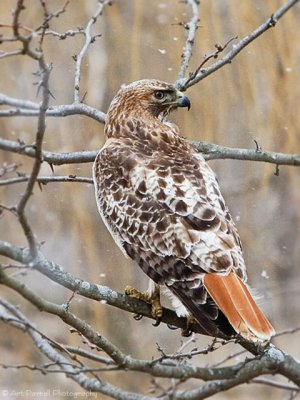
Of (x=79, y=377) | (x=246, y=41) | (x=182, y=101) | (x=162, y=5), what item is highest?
(x=162, y=5)

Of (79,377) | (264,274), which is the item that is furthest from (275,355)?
(264,274)

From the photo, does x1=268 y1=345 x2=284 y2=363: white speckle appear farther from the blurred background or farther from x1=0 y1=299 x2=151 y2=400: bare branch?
the blurred background

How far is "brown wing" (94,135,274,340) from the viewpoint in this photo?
13.1 ft

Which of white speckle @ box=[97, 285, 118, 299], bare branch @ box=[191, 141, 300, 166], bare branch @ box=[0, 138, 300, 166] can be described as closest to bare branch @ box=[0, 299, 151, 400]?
white speckle @ box=[97, 285, 118, 299]

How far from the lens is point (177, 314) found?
425cm

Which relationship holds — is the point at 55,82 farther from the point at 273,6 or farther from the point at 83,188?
the point at 273,6

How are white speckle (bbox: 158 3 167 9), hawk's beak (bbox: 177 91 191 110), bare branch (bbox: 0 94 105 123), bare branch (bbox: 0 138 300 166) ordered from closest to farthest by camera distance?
bare branch (bbox: 0 94 105 123) < bare branch (bbox: 0 138 300 166) < hawk's beak (bbox: 177 91 191 110) < white speckle (bbox: 158 3 167 9)

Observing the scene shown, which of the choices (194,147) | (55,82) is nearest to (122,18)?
(55,82)

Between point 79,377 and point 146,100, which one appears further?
point 146,100

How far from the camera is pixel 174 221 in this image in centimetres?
417

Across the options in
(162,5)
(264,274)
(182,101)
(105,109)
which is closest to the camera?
(182,101)

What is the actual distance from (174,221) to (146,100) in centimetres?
92

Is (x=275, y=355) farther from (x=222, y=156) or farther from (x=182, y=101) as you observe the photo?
(x=182, y=101)

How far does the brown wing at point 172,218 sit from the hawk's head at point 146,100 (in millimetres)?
305
